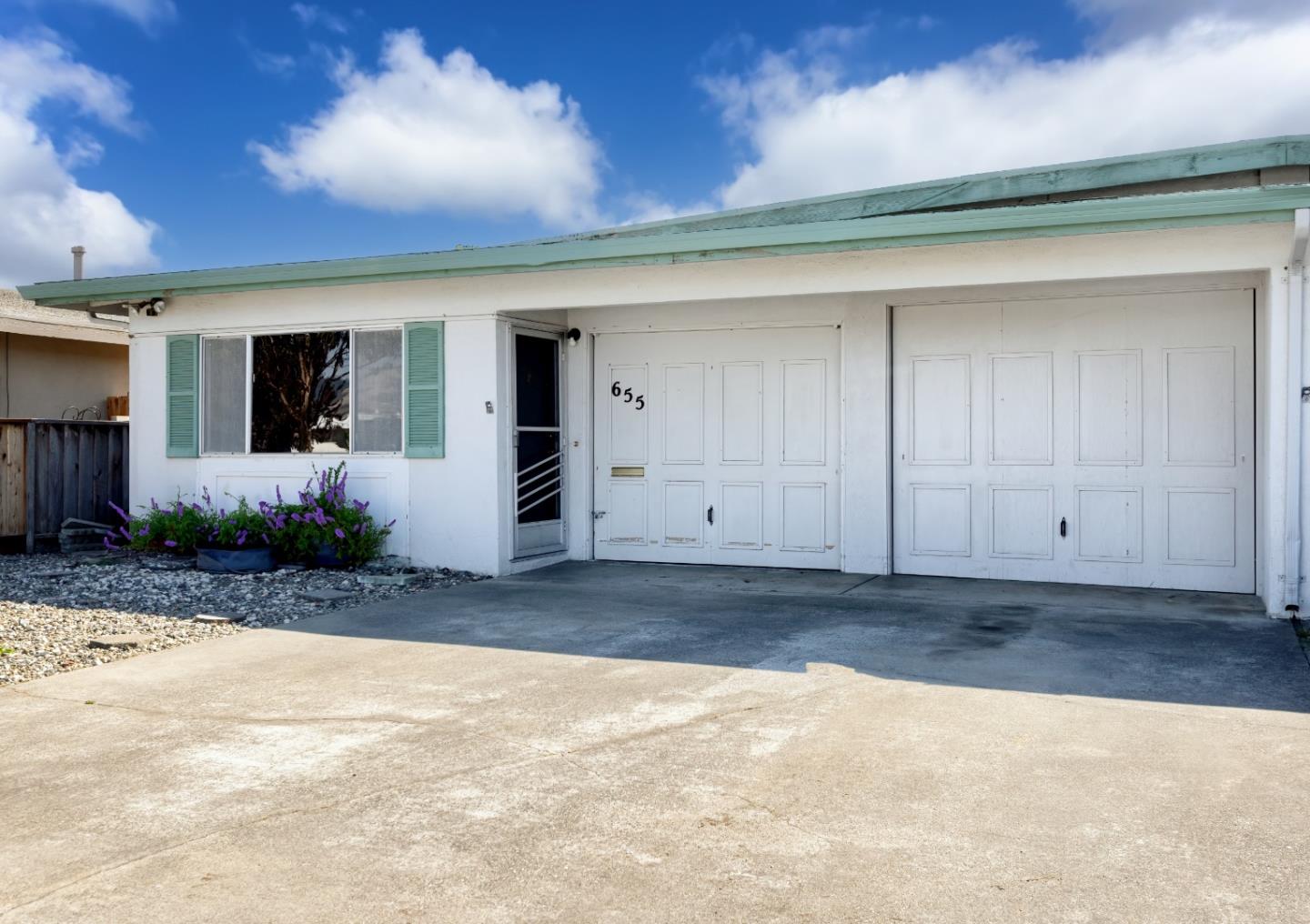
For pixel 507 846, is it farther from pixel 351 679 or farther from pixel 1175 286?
pixel 1175 286

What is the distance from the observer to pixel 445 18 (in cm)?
1301

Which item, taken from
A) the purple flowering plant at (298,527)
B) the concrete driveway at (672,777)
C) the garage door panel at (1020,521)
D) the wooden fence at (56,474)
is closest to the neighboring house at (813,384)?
the garage door panel at (1020,521)

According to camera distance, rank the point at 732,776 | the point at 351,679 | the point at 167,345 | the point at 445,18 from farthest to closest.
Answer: the point at 445,18, the point at 167,345, the point at 351,679, the point at 732,776

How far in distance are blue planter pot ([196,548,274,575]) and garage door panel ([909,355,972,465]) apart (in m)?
5.65

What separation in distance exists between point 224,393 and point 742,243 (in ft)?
18.4

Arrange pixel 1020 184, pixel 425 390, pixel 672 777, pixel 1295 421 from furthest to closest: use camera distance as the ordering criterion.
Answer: pixel 1020 184, pixel 425 390, pixel 1295 421, pixel 672 777

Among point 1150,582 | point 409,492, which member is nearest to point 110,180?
point 409,492

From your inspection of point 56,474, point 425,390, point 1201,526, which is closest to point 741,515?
point 425,390

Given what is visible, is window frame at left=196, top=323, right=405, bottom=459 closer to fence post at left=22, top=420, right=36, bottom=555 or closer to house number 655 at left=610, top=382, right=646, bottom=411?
fence post at left=22, top=420, right=36, bottom=555

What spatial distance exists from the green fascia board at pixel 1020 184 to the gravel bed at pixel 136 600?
373 cm

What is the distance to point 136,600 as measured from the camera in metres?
8.12

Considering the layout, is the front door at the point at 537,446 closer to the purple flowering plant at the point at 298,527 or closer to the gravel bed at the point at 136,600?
the gravel bed at the point at 136,600

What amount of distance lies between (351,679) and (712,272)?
4.47 metres

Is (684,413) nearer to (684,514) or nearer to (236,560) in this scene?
(684,514)
